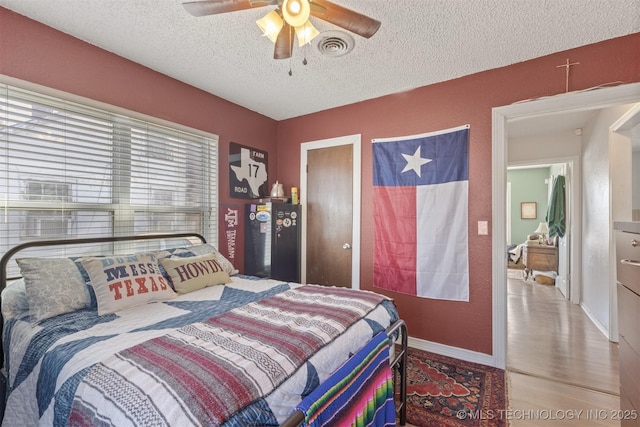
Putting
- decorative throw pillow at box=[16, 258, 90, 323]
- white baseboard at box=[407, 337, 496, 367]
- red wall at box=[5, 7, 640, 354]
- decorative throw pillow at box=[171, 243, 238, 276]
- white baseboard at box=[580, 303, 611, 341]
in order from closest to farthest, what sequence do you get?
decorative throw pillow at box=[16, 258, 90, 323] → red wall at box=[5, 7, 640, 354] → decorative throw pillow at box=[171, 243, 238, 276] → white baseboard at box=[407, 337, 496, 367] → white baseboard at box=[580, 303, 611, 341]

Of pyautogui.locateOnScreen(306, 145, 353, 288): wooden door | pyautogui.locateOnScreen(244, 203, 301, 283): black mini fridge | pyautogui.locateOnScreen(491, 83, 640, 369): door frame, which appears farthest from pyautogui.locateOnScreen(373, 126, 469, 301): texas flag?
pyautogui.locateOnScreen(244, 203, 301, 283): black mini fridge

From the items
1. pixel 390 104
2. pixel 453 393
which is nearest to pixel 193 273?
pixel 453 393

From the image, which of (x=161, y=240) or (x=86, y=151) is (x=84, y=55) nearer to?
(x=86, y=151)

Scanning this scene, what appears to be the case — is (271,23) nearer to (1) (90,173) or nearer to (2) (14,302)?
(1) (90,173)

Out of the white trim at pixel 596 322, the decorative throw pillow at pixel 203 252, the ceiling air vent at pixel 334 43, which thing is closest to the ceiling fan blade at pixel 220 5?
the ceiling air vent at pixel 334 43

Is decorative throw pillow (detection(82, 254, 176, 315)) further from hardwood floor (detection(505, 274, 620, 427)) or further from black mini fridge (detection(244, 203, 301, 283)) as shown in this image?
hardwood floor (detection(505, 274, 620, 427))

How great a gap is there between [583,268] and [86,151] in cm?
591

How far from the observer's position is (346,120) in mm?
3387

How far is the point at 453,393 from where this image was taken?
212 cm

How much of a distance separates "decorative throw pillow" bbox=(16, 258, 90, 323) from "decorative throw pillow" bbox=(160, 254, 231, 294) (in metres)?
0.50

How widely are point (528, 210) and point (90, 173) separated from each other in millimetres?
8992

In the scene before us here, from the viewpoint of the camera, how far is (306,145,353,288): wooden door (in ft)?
11.1

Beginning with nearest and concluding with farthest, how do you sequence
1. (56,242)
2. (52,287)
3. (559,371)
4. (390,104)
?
(52,287)
(56,242)
(559,371)
(390,104)

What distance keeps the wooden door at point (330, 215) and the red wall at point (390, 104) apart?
8.1 inches
